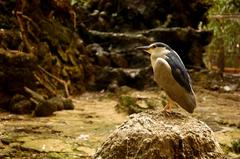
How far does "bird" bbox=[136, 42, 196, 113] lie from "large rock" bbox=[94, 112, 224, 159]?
1.11 feet

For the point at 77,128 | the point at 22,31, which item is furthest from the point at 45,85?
the point at 77,128

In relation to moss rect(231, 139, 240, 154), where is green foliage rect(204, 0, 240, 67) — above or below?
above

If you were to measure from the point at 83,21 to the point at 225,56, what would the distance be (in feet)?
19.4

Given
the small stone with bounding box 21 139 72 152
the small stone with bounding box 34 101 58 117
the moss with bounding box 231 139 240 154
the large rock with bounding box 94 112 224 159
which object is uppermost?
the large rock with bounding box 94 112 224 159

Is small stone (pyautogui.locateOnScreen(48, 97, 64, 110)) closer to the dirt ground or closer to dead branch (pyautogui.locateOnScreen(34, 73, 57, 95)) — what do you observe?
the dirt ground

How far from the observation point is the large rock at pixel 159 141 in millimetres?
3607

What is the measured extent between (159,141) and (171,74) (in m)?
0.76

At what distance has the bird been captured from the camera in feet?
13.5

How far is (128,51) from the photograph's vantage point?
14609mm

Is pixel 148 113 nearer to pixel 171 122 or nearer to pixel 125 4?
pixel 171 122

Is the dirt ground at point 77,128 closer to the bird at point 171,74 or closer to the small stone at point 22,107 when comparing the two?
the small stone at point 22,107

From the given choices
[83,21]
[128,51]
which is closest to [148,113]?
[128,51]

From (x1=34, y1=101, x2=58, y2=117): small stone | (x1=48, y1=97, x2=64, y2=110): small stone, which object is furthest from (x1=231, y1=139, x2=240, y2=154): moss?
(x1=48, y1=97, x2=64, y2=110): small stone

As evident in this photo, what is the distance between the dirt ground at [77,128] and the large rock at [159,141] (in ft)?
6.35
